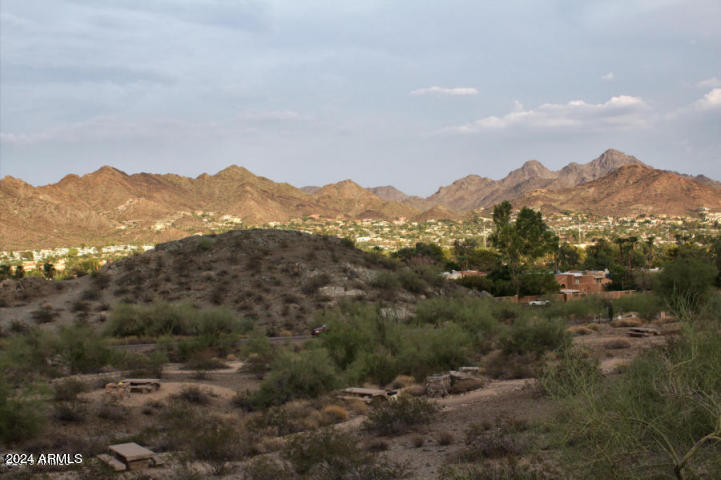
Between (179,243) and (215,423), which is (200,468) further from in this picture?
(179,243)

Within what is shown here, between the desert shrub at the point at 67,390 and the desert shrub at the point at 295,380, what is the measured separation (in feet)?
15.6

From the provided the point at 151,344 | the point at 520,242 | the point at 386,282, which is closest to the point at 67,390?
the point at 151,344

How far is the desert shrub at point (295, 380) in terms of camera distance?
16812 millimetres

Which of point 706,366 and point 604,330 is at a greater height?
point 706,366

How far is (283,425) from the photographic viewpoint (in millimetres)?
13648

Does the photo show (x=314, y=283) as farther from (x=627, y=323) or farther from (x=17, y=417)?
(x=17, y=417)

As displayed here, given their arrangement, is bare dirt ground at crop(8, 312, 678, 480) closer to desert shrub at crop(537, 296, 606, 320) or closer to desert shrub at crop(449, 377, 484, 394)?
desert shrub at crop(449, 377, 484, 394)

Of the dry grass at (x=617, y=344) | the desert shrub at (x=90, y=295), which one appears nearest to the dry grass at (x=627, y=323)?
the dry grass at (x=617, y=344)

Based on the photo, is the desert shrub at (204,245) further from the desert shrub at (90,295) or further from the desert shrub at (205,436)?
the desert shrub at (205,436)

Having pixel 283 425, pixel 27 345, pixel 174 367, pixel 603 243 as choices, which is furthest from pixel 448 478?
pixel 603 243

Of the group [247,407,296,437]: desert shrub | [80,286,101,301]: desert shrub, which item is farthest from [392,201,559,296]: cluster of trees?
[247,407,296,437]: desert shrub

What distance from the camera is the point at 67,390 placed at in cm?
1538

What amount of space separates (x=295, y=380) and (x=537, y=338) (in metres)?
9.19

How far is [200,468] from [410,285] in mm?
41843
